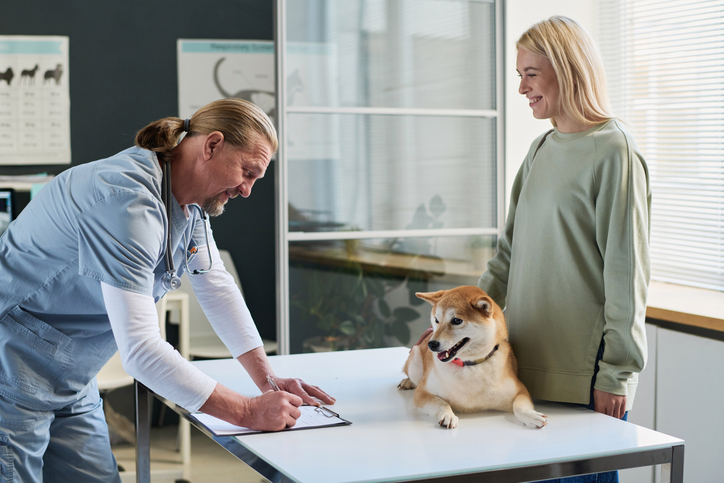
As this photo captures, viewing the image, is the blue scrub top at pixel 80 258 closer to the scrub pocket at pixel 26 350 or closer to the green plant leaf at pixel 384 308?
the scrub pocket at pixel 26 350

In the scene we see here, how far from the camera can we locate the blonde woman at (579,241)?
4.63ft

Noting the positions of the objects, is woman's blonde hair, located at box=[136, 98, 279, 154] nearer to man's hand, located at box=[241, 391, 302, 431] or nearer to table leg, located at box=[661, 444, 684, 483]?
man's hand, located at box=[241, 391, 302, 431]

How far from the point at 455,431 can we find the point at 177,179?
2.45 feet

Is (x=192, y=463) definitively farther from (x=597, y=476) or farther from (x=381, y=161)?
(x=597, y=476)

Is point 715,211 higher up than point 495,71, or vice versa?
point 495,71

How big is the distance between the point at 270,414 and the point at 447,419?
33 centimetres

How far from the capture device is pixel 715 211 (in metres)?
2.91

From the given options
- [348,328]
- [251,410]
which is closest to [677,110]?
[348,328]

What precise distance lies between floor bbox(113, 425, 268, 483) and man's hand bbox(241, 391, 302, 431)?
1.91 meters

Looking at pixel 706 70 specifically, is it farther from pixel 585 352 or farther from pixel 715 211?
pixel 585 352

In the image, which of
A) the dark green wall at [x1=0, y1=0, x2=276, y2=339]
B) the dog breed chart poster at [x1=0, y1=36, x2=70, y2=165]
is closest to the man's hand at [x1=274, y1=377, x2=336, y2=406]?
the dark green wall at [x1=0, y1=0, x2=276, y2=339]

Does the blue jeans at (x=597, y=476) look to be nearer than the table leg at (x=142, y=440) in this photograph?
Yes

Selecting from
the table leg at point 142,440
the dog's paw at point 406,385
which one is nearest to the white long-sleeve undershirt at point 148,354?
the dog's paw at point 406,385

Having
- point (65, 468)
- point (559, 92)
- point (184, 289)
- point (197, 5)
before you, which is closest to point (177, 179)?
point (65, 468)
